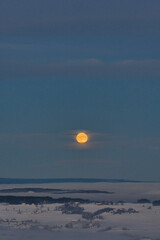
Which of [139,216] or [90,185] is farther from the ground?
[90,185]

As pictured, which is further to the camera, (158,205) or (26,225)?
(158,205)

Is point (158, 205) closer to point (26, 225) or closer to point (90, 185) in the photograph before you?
point (90, 185)

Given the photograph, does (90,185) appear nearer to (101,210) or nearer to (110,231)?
(101,210)

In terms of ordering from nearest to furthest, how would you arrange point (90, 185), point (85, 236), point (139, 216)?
point (85, 236), point (139, 216), point (90, 185)

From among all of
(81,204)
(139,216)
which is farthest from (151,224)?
(81,204)

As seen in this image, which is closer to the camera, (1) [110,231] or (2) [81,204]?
(1) [110,231]

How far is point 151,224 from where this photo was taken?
308 ft

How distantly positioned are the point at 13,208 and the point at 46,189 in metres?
4.53

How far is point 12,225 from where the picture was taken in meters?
91.3

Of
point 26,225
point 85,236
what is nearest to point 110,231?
point 85,236

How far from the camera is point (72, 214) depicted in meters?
94.0

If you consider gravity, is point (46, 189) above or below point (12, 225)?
above

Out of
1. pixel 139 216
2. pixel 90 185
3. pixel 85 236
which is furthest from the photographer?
pixel 90 185

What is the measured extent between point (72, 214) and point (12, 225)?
6869 mm
